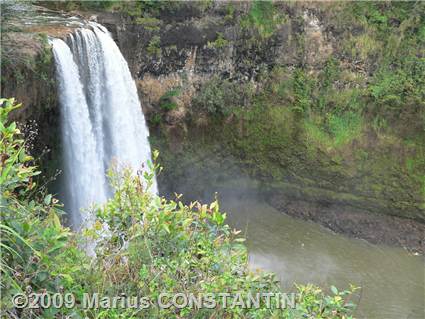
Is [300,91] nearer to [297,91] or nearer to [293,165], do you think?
[297,91]

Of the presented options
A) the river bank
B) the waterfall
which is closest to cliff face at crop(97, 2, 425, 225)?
the river bank

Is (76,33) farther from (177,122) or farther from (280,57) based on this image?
(280,57)

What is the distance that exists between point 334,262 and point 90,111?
6.66m

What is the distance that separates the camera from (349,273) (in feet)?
35.2

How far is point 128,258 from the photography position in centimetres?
344

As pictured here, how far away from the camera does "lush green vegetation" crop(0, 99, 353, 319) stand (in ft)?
9.94

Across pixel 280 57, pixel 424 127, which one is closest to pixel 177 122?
pixel 280 57

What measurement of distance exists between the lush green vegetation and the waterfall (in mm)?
5312

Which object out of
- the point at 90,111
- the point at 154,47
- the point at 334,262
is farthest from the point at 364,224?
the point at 90,111

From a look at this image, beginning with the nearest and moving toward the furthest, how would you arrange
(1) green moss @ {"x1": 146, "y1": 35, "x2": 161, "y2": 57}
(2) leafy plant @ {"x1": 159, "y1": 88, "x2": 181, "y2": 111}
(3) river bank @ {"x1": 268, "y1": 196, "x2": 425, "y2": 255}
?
(3) river bank @ {"x1": 268, "y1": 196, "x2": 425, "y2": 255}, (1) green moss @ {"x1": 146, "y1": 35, "x2": 161, "y2": 57}, (2) leafy plant @ {"x1": 159, "y1": 88, "x2": 181, "y2": 111}

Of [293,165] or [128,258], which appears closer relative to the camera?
[128,258]

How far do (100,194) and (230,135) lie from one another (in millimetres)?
4771

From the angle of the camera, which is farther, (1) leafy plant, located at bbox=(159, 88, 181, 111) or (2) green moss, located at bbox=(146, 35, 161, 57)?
(1) leafy plant, located at bbox=(159, 88, 181, 111)

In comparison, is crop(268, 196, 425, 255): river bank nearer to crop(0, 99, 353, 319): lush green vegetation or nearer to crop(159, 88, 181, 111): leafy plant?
crop(159, 88, 181, 111): leafy plant
